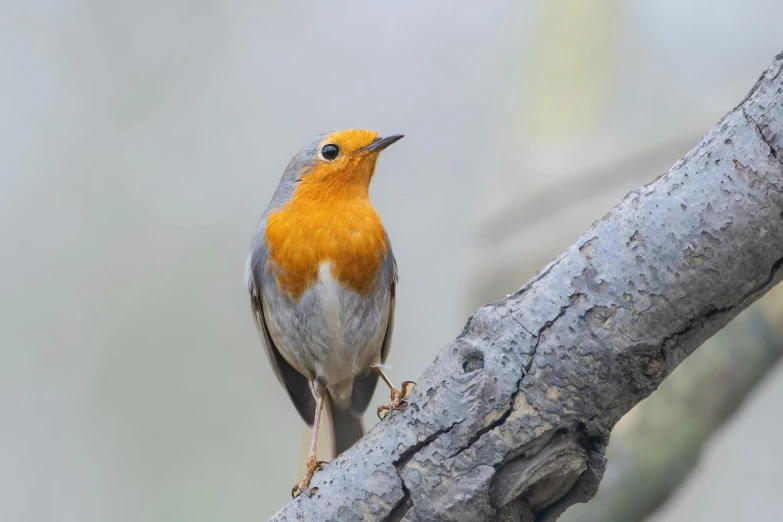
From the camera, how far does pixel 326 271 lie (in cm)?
343

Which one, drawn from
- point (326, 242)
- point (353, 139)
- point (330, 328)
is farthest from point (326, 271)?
point (353, 139)

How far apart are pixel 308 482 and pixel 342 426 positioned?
1538 mm

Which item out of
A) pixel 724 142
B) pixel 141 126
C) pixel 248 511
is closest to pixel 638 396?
pixel 724 142

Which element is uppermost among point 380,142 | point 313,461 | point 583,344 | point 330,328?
point 380,142

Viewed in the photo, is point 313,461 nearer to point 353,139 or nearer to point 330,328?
point 330,328

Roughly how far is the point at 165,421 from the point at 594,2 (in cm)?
458

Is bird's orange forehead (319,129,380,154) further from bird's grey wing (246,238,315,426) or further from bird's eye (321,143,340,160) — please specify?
bird's grey wing (246,238,315,426)

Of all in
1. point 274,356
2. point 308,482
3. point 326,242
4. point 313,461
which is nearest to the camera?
point 308,482

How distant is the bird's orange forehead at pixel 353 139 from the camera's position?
3807mm

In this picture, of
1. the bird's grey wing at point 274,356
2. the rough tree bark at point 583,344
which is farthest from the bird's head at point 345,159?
the rough tree bark at point 583,344

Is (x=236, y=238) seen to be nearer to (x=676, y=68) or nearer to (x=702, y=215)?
(x=676, y=68)

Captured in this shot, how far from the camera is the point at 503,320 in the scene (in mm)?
2205

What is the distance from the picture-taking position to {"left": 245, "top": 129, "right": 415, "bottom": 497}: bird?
3.45m

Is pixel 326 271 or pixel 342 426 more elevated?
pixel 326 271
